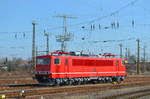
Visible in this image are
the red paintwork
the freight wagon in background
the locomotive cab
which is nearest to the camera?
the locomotive cab

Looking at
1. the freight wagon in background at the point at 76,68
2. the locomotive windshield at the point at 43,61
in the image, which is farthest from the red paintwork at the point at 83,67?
the locomotive windshield at the point at 43,61

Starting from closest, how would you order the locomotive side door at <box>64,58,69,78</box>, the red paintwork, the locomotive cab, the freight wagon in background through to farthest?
the locomotive cab < the freight wagon in background < the red paintwork < the locomotive side door at <box>64,58,69,78</box>

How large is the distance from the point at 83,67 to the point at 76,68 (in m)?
1.47

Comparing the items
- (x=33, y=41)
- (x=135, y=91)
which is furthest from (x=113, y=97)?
(x=33, y=41)

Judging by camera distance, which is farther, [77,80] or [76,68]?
[77,80]

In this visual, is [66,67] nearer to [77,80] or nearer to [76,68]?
[76,68]

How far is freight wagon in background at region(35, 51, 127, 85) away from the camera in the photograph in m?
35.2

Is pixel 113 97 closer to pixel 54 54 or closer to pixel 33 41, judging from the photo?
pixel 54 54

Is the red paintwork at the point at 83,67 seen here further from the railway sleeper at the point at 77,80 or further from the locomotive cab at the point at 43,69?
the railway sleeper at the point at 77,80

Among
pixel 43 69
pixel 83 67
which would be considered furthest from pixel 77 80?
pixel 43 69

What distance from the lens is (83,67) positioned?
39.3 meters

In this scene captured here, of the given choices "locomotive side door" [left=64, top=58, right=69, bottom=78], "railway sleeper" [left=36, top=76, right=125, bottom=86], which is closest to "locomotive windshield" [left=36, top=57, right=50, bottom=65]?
"railway sleeper" [left=36, top=76, right=125, bottom=86]

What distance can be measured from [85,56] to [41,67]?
6.44m

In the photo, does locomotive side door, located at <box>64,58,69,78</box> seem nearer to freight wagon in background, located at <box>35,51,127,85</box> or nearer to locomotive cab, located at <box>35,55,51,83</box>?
freight wagon in background, located at <box>35,51,127,85</box>
